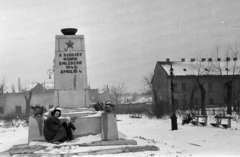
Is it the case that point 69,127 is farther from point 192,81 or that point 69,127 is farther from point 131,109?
point 192,81

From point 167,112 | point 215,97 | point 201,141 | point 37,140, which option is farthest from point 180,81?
point 37,140

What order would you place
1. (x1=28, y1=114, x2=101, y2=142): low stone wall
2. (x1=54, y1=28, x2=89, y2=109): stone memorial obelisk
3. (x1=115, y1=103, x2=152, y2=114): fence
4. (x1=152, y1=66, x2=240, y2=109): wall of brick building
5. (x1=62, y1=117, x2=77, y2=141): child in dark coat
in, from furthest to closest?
1. (x1=152, y1=66, x2=240, y2=109): wall of brick building
2. (x1=115, y1=103, x2=152, y2=114): fence
3. (x1=54, y1=28, x2=89, y2=109): stone memorial obelisk
4. (x1=28, y1=114, x2=101, y2=142): low stone wall
5. (x1=62, y1=117, x2=77, y2=141): child in dark coat

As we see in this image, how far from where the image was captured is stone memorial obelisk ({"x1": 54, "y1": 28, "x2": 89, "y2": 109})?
11.8 m

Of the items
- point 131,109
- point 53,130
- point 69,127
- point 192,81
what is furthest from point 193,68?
point 53,130

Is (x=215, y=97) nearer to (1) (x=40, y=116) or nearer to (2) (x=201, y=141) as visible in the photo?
(2) (x=201, y=141)

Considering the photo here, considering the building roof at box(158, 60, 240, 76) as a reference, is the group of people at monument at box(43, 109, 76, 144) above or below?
below

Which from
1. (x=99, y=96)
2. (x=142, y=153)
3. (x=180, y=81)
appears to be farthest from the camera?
(x=99, y=96)

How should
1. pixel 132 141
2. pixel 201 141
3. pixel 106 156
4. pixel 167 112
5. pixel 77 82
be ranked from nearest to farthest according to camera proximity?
pixel 106 156, pixel 132 141, pixel 77 82, pixel 201 141, pixel 167 112

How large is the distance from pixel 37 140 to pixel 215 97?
46.3 meters

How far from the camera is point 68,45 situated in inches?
473

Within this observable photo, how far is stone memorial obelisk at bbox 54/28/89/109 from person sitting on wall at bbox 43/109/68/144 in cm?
144

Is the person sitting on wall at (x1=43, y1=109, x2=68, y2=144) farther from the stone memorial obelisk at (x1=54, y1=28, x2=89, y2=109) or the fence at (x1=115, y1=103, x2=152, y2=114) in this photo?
the fence at (x1=115, y1=103, x2=152, y2=114)

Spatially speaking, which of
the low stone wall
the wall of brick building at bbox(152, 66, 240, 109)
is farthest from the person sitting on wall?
the wall of brick building at bbox(152, 66, 240, 109)

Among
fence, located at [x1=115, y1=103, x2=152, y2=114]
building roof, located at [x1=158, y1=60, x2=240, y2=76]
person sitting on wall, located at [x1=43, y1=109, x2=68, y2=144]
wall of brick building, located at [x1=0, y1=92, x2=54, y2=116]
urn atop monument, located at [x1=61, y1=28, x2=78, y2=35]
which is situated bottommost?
fence, located at [x1=115, y1=103, x2=152, y2=114]
